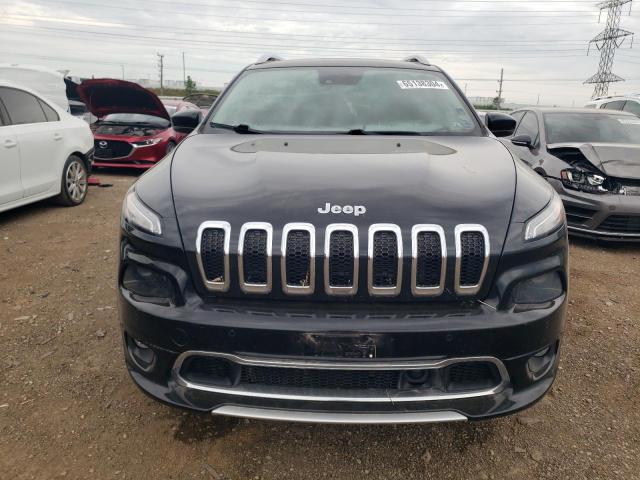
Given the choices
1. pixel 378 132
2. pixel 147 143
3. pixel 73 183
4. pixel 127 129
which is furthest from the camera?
pixel 127 129

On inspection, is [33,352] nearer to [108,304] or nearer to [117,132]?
[108,304]

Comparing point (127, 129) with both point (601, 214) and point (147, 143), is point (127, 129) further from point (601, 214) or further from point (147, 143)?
point (601, 214)

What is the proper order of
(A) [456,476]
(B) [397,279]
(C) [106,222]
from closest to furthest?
(B) [397,279] → (A) [456,476] → (C) [106,222]

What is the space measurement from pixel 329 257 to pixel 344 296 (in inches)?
6.2

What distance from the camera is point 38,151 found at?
5.70m

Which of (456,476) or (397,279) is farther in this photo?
(456,476)

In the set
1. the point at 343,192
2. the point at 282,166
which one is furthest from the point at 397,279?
the point at 282,166

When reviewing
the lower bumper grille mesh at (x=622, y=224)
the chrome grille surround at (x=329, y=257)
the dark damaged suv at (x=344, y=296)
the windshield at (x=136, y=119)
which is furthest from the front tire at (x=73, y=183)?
the lower bumper grille mesh at (x=622, y=224)

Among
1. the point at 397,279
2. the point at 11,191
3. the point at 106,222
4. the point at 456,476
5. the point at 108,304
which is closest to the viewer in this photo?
the point at 397,279

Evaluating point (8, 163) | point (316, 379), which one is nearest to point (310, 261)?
point (316, 379)

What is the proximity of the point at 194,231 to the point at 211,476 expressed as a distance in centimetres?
102

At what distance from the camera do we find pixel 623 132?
616 centimetres

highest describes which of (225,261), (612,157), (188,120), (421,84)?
(421,84)

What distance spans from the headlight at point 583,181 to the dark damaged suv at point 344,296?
3.88m
